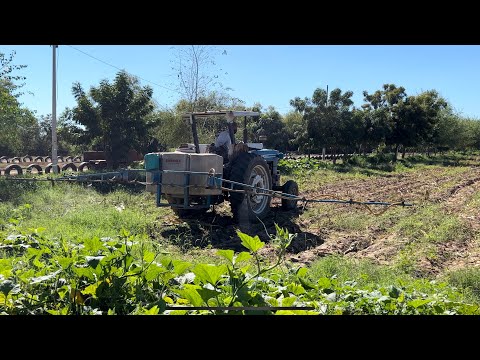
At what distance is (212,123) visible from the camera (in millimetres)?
12156

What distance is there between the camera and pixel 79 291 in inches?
104

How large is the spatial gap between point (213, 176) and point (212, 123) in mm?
4780

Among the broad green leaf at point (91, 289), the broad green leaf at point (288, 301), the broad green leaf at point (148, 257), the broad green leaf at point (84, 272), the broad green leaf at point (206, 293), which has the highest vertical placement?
the broad green leaf at point (148, 257)

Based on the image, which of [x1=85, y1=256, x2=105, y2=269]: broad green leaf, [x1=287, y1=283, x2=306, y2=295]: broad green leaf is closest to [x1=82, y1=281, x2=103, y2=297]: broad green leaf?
[x1=85, y1=256, x2=105, y2=269]: broad green leaf

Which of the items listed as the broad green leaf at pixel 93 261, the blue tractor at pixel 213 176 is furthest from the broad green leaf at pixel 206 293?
the blue tractor at pixel 213 176

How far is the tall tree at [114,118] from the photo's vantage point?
44.9 feet

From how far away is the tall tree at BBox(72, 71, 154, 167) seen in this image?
13.7 meters

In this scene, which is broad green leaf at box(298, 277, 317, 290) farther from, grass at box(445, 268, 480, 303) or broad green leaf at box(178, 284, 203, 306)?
grass at box(445, 268, 480, 303)

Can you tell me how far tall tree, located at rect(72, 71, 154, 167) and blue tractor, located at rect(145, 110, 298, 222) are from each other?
16.0ft

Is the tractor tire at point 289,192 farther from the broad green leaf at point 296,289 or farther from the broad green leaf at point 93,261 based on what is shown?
the broad green leaf at point 93,261

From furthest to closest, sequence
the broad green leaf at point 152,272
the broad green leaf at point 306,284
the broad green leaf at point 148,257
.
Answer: the broad green leaf at point 306,284, the broad green leaf at point 148,257, the broad green leaf at point 152,272

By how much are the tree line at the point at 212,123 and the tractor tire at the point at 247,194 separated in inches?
36.5
